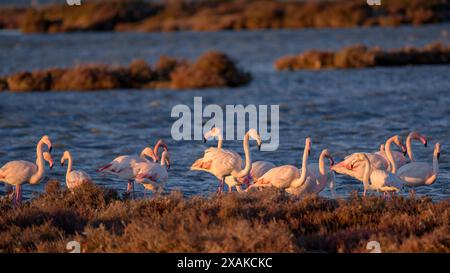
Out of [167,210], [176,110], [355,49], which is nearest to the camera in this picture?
[167,210]

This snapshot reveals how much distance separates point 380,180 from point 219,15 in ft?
321

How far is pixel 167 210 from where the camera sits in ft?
35.5

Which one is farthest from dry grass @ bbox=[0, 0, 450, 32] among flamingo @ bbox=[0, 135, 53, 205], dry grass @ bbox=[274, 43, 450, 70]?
flamingo @ bbox=[0, 135, 53, 205]

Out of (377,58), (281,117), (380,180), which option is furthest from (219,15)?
(380,180)

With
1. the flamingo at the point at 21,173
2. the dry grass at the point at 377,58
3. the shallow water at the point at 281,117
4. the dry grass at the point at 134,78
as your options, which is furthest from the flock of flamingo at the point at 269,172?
the dry grass at the point at 377,58

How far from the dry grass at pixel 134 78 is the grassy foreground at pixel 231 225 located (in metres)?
22.6

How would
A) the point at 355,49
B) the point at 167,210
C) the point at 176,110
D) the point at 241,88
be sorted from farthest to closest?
the point at 355,49, the point at 241,88, the point at 176,110, the point at 167,210

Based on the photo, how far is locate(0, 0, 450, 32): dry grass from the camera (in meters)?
89.1

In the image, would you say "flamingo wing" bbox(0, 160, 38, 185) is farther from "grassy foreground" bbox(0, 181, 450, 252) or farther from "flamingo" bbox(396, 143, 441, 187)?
"flamingo" bbox(396, 143, 441, 187)

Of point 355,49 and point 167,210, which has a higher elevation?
point 355,49

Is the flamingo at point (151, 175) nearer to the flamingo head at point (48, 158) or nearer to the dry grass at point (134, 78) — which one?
the flamingo head at point (48, 158)

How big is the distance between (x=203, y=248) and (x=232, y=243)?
34 centimetres
